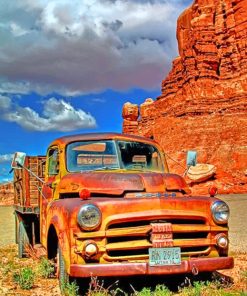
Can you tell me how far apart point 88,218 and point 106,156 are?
1.78 m

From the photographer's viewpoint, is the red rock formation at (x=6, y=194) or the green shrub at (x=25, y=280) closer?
the green shrub at (x=25, y=280)

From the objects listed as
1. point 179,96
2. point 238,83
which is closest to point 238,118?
point 238,83

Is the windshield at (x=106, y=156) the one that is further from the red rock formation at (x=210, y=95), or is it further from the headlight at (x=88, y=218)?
the red rock formation at (x=210, y=95)

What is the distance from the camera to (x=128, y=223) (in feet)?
18.7

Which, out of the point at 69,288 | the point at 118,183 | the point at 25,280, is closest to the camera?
the point at 69,288

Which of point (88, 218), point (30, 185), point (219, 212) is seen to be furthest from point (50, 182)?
point (219, 212)

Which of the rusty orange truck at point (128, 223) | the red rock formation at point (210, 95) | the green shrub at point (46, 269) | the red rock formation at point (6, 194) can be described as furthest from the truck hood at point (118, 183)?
the red rock formation at point (6, 194)

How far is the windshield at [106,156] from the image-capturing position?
704 centimetres

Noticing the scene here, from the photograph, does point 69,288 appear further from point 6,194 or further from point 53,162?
point 6,194

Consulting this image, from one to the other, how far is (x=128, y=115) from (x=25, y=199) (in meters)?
86.7

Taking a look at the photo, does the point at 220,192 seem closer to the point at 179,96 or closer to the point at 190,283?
the point at 179,96

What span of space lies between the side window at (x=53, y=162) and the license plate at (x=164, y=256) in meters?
2.26

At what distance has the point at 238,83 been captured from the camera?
69625 millimetres

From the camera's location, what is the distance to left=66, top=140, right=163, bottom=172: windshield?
704 centimetres
